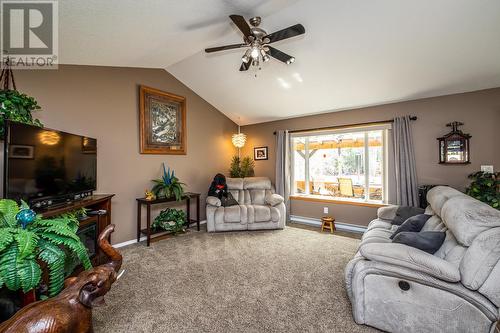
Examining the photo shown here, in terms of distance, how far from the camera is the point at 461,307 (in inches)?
56.3

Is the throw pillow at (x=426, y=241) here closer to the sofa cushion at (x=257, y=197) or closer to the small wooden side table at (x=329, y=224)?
the small wooden side table at (x=329, y=224)

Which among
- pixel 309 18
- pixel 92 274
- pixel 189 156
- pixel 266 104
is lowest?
pixel 92 274

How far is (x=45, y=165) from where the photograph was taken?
2.14 m

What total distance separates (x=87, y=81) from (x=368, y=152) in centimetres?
486

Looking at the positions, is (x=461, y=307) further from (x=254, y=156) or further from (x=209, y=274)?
(x=254, y=156)

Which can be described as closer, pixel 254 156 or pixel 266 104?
pixel 266 104

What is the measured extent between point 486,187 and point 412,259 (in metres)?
2.41

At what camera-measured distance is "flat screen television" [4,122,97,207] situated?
1815 mm

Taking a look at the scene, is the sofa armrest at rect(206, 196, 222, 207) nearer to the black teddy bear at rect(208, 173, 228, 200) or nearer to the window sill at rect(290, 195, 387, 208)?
the black teddy bear at rect(208, 173, 228, 200)

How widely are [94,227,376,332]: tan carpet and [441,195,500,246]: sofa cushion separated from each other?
39.3 inches

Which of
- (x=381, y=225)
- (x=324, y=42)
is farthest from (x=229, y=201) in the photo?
(x=324, y=42)

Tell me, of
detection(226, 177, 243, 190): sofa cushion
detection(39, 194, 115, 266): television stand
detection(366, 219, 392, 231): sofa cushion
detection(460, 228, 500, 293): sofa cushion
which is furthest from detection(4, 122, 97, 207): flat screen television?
detection(366, 219, 392, 231): sofa cushion

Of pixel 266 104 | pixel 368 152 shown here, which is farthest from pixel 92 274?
pixel 368 152

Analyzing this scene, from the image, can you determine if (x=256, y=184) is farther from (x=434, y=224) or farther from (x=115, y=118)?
(x=434, y=224)
